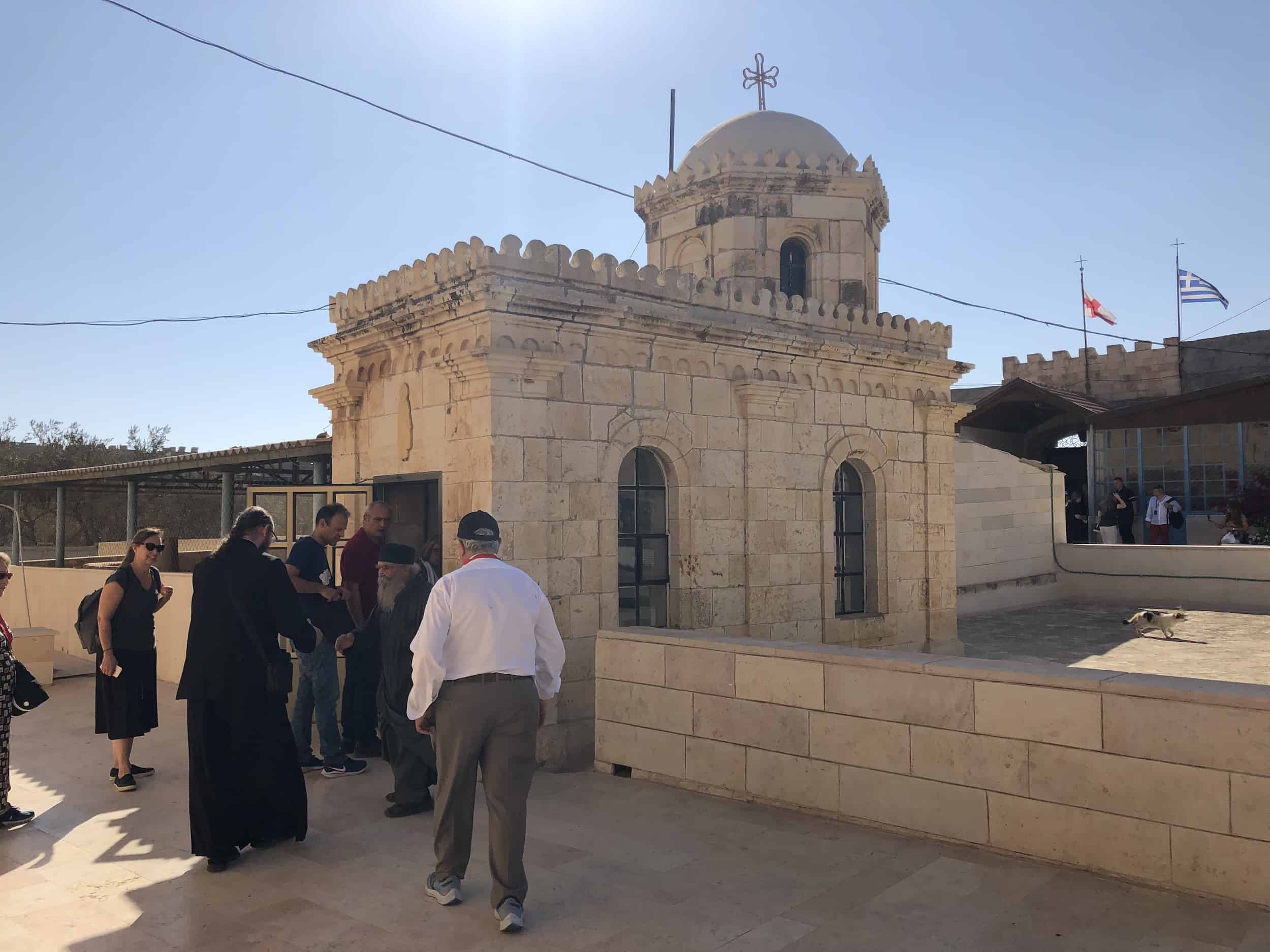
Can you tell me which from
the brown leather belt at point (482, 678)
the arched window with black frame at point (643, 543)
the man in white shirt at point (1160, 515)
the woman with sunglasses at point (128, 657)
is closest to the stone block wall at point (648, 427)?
the arched window with black frame at point (643, 543)

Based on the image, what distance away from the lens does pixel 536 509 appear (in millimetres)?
7645

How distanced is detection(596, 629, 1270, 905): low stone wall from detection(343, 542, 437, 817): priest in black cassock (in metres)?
1.48

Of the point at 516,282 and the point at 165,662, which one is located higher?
the point at 516,282

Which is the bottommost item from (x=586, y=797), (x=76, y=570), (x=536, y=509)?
(x=586, y=797)

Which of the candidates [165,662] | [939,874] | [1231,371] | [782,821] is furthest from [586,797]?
[1231,371]

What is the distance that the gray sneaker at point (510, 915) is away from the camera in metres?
3.93

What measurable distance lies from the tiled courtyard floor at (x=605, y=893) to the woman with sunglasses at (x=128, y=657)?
22.7 inches

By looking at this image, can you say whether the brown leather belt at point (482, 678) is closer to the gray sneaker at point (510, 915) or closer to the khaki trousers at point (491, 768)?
the khaki trousers at point (491, 768)

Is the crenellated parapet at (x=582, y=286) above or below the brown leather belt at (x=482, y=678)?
above

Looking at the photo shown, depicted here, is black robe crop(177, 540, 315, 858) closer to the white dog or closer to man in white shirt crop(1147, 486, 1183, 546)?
the white dog

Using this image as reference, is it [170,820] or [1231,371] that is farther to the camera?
[1231,371]

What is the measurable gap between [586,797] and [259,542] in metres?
2.64

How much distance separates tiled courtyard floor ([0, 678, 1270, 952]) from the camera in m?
3.87

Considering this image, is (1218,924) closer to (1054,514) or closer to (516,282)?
(516,282)
